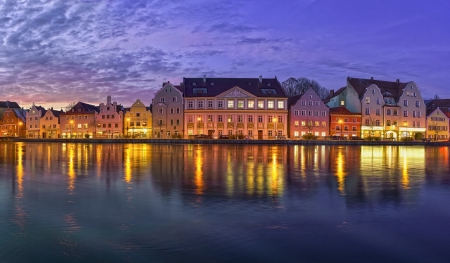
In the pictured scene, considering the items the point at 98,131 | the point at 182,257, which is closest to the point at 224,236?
the point at 182,257

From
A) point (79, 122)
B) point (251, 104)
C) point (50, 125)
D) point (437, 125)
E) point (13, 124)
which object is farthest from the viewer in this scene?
point (13, 124)

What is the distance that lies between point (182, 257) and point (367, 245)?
11.7 ft

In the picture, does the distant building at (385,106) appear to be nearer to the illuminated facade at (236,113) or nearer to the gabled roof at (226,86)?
the illuminated facade at (236,113)

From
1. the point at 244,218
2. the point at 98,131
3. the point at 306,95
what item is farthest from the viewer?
the point at 98,131

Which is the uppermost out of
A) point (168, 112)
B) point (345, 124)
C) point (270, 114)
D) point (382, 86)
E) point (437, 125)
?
point (382, 86)

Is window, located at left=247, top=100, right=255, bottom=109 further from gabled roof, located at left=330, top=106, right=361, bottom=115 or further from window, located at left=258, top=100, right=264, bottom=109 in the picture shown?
gabled roof, located at left=330, top=106, right=361, bottom=115

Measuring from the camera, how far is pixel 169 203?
38.1 ft

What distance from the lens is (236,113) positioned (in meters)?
Answer: 85.4

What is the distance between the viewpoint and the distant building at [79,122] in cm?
9606

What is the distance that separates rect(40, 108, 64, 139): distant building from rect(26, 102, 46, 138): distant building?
1730 mm

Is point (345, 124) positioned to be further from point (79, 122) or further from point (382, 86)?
point (79, 122)

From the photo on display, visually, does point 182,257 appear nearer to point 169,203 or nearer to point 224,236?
point 224,236

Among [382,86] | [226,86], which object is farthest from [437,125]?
[226,86]

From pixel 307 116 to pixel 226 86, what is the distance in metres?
18.3
